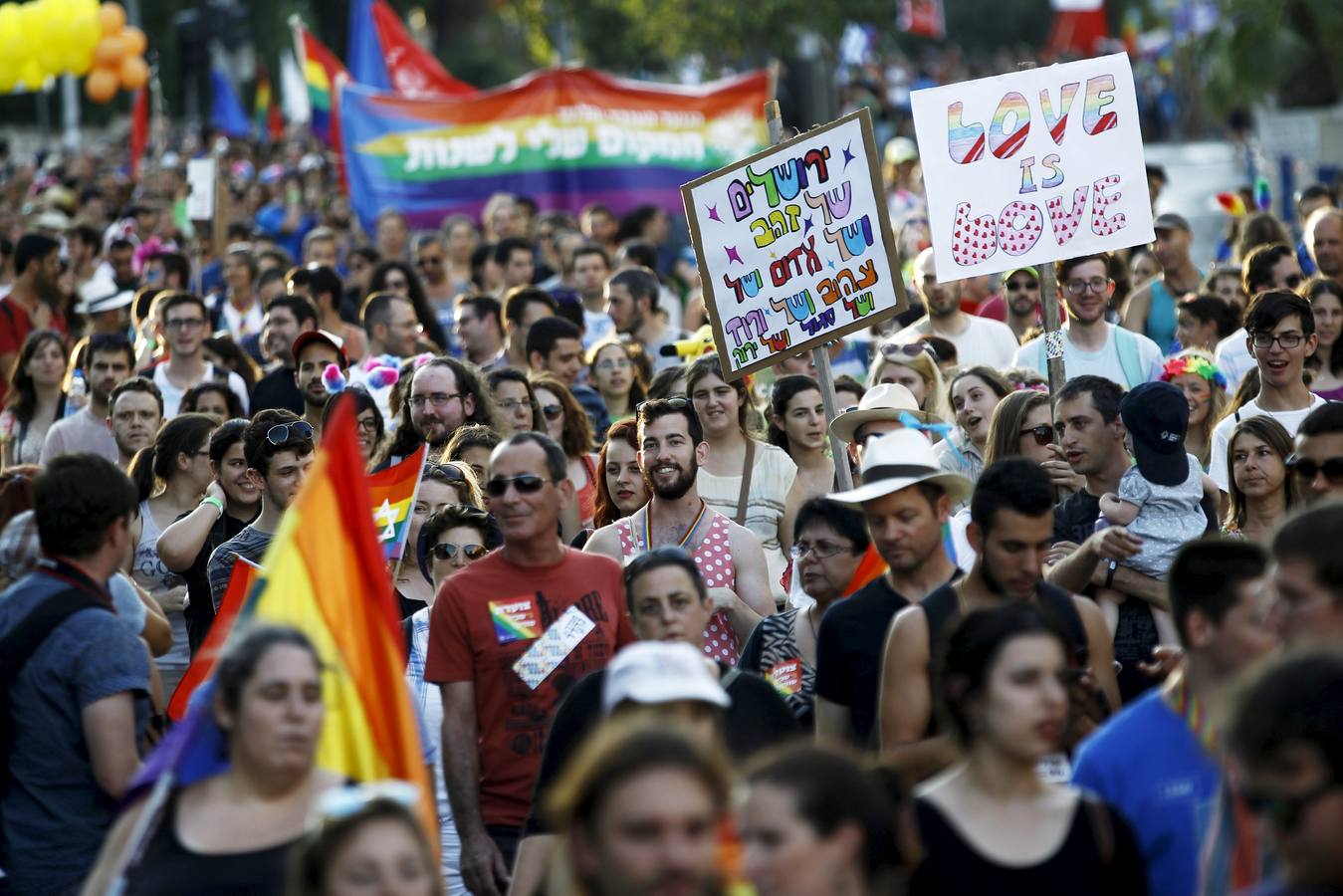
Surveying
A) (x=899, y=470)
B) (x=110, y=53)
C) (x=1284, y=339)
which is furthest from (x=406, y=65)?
(x=899, y=470)

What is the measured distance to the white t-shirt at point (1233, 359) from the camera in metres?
10.2

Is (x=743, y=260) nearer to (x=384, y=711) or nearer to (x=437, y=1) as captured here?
(x=384, y=711)

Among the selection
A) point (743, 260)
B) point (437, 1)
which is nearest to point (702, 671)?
point (743, 260)

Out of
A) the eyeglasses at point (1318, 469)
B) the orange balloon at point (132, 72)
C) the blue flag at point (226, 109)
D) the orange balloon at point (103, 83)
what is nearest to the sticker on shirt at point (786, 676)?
the eyeglasses at point (1318, 469)

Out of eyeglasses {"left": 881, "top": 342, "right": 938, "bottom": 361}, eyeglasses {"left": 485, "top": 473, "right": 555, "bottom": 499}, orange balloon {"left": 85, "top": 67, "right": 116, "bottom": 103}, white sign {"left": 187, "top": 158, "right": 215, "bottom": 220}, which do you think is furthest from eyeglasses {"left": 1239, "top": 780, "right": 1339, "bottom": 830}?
orange balloon {"left": 85, "top": 67, "right": 116, "bottom": 103}

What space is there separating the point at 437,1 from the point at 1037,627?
169 feet

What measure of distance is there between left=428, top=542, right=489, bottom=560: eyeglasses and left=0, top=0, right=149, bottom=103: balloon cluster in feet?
54.6

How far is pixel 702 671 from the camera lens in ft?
15.7

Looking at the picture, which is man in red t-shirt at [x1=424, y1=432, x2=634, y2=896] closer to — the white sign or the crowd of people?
the crowd of people

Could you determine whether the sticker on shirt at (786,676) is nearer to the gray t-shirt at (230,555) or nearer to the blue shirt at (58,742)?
the blue shirt at (58,742)

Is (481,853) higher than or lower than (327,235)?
lower

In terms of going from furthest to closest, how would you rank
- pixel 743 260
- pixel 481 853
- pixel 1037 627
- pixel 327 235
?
pixel 327 235, pixel 743 260, pixel 481 853, pixel 1037 627

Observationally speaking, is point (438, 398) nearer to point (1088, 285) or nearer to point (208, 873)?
point (1088, 285)

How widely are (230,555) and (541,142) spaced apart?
38.1ft
